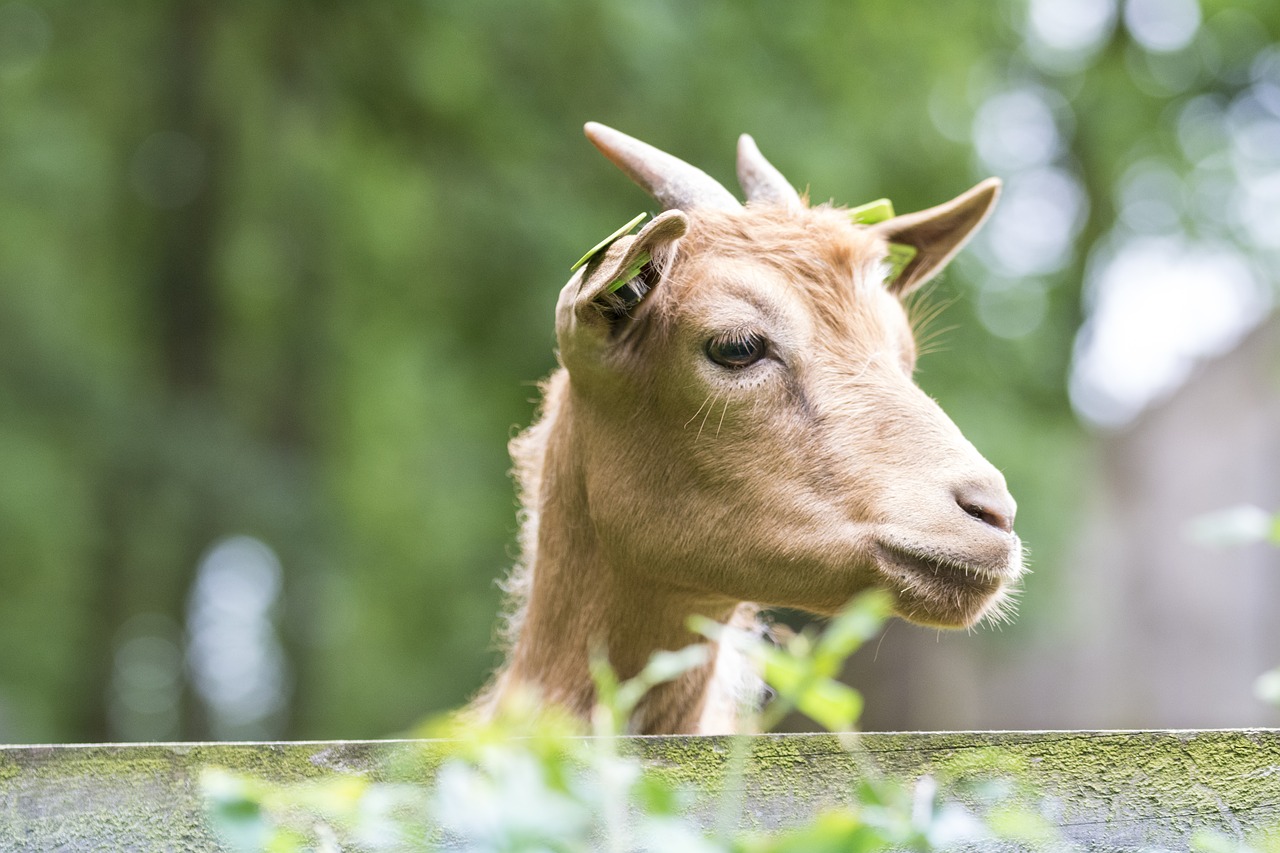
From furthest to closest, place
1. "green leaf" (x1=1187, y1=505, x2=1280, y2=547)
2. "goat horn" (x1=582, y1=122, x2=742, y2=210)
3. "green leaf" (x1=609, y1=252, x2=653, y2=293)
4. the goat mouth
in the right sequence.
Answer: "goat horn" (x1=582, y1=122, x2=742, y2=210) < "green leaf" (x1=609, y1=252, x2=653, y2=293) < the goat mouth < "green leaf" (x1=1187, y1=505, x2=1280, y2=547)

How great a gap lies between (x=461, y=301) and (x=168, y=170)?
205 inches

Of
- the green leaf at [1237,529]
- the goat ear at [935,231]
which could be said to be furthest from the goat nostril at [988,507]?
the goat ear at [935,231]

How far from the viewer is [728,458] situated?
4.01 meters

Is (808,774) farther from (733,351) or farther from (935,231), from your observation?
(935,231)

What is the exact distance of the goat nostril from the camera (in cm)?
363

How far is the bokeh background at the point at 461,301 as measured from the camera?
44.9 ft

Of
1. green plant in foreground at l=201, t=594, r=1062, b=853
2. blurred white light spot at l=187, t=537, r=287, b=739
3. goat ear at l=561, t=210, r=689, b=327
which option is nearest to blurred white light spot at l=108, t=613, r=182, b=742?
blurred white light spot at l=187, t=537, r=287, b=739

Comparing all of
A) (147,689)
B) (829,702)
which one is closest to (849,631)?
(829,702)

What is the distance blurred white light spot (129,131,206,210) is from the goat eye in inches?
569

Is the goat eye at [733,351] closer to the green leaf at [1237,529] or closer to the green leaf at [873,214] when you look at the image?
the green leaf at [873,214]

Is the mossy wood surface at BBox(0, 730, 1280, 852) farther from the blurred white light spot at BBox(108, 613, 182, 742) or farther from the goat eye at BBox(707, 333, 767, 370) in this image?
the blurred white light spot at BBox(108, 613, 182, 742)

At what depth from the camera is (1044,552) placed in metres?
13.4

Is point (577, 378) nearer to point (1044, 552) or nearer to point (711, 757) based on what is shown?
point (711, 757)

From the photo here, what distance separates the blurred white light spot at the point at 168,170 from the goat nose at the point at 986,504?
596 inches
